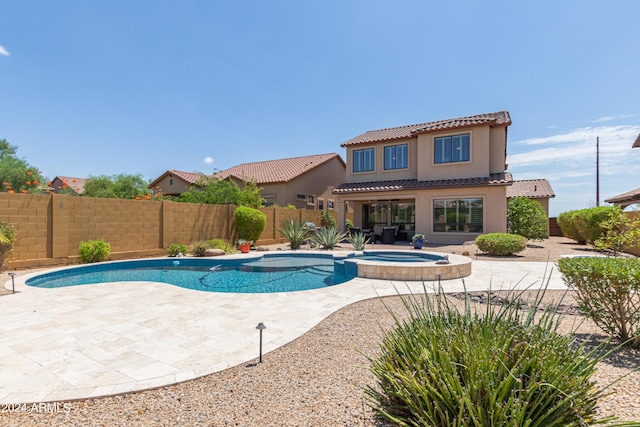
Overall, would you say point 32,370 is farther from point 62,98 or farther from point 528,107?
A: point 528,107

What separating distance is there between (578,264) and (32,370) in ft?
22.8

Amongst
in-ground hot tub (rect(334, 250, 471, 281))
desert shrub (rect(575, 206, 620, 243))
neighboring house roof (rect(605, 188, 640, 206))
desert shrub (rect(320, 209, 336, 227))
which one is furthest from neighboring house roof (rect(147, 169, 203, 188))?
neighboring house roof (rect(605, 188, 640, 206))

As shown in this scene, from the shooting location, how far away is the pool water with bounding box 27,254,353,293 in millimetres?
9078

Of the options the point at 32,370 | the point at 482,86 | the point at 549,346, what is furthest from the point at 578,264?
the point at 482,86

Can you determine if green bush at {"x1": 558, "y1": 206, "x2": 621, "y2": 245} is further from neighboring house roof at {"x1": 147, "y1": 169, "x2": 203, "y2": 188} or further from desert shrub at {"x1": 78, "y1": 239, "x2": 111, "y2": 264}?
neighboring house roof at {"x1": 147, "y1": 169, "x2": 203, "y2": 188}

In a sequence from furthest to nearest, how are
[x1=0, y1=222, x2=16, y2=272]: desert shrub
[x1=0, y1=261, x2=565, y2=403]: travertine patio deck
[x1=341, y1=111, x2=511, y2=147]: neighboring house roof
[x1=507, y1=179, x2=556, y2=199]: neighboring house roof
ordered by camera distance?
1. [x1=507, y1=179, x2=556, y2=199]: neighboring house roof
2. [x1=341, y1=111, x2=511, y2=147]: neighboring house roof
3. [x1=0, y1=222, x2=16, y2=272]: desert shrub
4. [x1=0, y1=261, x2=565, y2=403]: travertine patio deck

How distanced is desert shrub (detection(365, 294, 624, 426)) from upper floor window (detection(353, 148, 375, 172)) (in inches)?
767

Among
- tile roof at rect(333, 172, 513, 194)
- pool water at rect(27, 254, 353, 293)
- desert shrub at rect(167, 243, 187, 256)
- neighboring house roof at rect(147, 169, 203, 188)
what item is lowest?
pool water at rect(27, 254, 353, 293)

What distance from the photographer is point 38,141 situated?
20.3 metres

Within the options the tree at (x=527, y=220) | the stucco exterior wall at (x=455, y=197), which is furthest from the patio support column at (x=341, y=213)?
the tree at (x=527, y=220)

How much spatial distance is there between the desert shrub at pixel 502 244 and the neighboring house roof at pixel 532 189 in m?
13.4

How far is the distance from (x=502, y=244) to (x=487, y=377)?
13292mm

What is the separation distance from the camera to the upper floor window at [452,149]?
18.0 m

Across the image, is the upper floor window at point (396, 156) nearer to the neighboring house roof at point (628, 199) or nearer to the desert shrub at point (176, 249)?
the desert shrub at point (176, 249)
